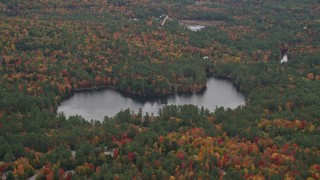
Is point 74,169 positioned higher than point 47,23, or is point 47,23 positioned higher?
point 47,23

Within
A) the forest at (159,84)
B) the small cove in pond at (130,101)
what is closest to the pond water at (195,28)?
the forest at (159,84)

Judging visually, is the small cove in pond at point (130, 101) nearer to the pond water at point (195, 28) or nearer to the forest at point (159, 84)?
the forest at point (159, 84)

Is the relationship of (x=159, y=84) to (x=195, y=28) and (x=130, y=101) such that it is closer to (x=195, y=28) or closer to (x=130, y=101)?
(x=130, y=101)

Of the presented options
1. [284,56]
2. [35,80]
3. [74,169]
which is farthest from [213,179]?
[284,56]

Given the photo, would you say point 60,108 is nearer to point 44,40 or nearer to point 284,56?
point 44,40

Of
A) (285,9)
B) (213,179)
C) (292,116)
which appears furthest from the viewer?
(285,9)

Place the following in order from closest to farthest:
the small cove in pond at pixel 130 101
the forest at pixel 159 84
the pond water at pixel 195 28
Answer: the forest at pixel 159 84
the small cove in pond at pixel 130 101
the pond water at pixel 195 28
